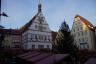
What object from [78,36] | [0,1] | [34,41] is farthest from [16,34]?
[0,1]

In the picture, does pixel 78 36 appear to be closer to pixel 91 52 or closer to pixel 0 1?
pixel 91 52

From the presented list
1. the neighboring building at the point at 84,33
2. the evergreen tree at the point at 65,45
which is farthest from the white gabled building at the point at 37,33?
the evergreen tree at the point at 65,45

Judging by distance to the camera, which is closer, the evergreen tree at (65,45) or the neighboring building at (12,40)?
the evergreen tree at (65,45)

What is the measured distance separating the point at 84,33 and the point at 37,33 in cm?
1676

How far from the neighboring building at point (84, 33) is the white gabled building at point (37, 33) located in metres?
9.55

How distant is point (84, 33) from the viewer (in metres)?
46.6

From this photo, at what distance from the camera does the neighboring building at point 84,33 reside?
147 feet

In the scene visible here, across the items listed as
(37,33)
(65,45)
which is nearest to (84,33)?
(37,33)

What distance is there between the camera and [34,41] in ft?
127

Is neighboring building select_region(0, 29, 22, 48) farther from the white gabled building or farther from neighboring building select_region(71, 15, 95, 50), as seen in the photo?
neighboring building select_region(71, 15, 95, 50)

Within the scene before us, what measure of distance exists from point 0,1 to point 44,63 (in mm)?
13769

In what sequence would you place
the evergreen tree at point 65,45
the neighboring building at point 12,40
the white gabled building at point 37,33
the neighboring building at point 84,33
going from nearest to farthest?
1. the evergreen tree at point 65,45
2. the white gabled building at point 37,33
3. the neighboring building at point 12,40
4. the neighboring building at point 84,33

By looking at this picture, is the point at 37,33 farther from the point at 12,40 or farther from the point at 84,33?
the point at 84,33

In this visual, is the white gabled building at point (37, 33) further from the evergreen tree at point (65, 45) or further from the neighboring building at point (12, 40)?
the evergreen tree at point (65, 45)
